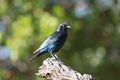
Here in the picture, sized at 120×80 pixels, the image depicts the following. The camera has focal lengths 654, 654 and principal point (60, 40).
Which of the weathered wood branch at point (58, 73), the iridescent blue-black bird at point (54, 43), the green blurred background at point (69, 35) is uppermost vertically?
the green blurred background at point (69, 35)

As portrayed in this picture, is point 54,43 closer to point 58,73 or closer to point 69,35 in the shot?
point 58,73

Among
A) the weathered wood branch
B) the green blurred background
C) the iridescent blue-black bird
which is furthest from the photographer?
the green blurred background

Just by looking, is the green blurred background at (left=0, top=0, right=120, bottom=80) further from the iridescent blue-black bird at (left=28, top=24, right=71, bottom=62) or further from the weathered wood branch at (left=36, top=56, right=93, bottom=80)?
the weathered wood branch at (left=36, top=56, right=93, bottom=80)

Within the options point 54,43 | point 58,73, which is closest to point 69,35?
point 54,43

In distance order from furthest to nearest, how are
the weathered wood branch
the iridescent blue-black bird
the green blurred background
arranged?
the green blurred background, the iridescent blue-black bird, the weathered wood branch

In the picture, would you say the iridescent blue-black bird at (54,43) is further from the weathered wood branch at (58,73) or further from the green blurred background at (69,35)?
the green blurred background at (69,35)

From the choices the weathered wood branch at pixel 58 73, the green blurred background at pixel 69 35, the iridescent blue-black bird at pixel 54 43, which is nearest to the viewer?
the weathered wood branch at pixel 58 73

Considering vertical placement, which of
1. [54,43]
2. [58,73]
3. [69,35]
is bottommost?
[58,73]

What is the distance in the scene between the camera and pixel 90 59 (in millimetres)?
17125

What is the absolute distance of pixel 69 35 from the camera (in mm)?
16734

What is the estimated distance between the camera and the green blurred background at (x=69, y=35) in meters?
15.3

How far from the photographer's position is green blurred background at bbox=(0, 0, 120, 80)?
50.1ft

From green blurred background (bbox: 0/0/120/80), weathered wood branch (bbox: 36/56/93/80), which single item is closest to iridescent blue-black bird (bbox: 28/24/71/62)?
weathered wood branch (bbox: 36/56/93/80)

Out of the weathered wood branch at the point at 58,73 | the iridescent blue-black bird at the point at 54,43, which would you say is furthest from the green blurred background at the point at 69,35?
the weathered wood branch at the point at 58,73
